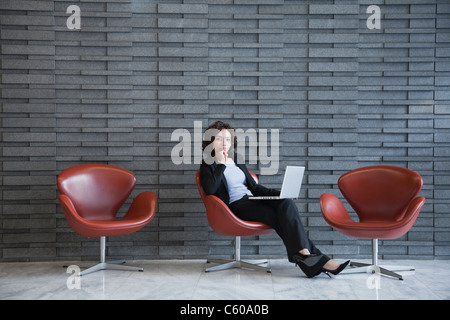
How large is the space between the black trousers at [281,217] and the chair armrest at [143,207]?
0.68 m

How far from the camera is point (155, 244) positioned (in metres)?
4.27

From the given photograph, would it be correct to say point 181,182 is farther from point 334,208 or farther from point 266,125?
point 334,208

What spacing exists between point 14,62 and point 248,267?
9.55ft

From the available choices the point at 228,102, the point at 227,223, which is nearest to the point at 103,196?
the point at 227,223

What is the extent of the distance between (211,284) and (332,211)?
1.19m

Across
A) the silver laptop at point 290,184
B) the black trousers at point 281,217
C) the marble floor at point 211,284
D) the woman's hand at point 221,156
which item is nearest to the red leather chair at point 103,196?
the marble floor at point 211,284

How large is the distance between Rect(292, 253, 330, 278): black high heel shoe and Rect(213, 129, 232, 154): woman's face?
3.59 ft

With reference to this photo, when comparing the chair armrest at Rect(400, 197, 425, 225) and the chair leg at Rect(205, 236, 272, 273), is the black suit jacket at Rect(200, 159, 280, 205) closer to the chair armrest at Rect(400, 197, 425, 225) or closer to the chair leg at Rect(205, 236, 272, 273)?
the chair leg at Rect(205, 236, 272, 273)

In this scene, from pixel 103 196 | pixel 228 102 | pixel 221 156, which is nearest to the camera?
pixel 221 156

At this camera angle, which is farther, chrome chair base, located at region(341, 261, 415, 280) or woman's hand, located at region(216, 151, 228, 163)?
woman's hand, located at region(216, 151, 228, 163)

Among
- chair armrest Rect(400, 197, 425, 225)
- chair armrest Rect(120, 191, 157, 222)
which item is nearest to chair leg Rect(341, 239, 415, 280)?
chair armrest Rect(400, 197, 425, 225)

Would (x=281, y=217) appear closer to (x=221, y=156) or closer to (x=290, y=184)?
(x=290, y=184)

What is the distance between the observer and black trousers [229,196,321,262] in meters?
3.46

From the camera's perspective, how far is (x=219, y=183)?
145 inches
